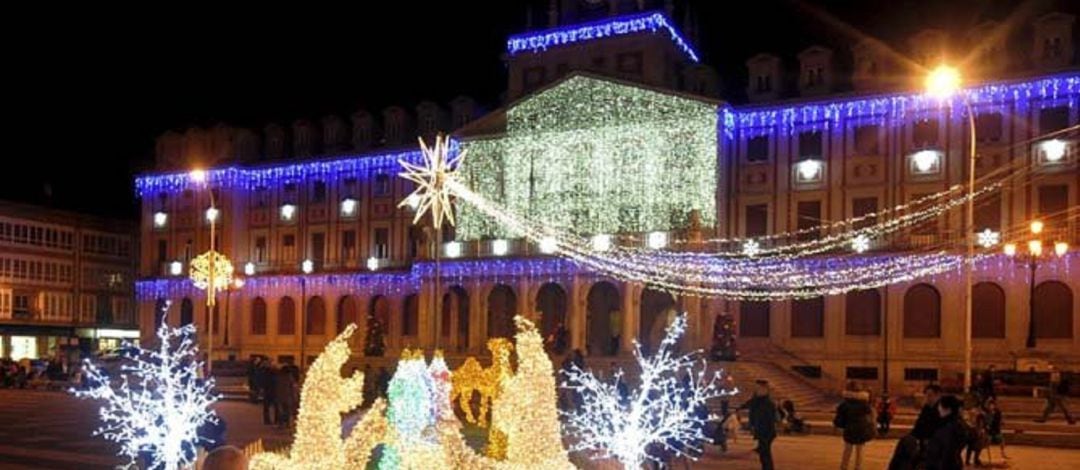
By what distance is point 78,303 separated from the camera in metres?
76.8

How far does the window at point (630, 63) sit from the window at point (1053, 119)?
1725 centimetres

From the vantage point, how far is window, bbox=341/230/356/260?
206ft

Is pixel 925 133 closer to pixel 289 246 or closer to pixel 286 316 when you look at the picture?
pixel 289 246

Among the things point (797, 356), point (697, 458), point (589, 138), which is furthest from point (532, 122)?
point (697, 458)

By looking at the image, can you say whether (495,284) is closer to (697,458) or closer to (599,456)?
(697,458)

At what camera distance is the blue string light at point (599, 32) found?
170 ft

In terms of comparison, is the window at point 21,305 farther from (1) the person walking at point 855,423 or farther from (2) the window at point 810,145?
(1) the person walking at point 855,423

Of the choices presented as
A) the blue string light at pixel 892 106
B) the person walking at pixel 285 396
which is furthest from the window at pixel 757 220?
the person walking at pixel 285 396

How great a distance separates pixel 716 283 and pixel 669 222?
3.67m

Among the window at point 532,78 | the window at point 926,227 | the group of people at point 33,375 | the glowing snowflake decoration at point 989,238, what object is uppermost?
the window at point 532,78

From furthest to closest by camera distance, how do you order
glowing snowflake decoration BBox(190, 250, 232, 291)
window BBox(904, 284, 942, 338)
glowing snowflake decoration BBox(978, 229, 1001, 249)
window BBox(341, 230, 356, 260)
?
window BBox(341, 230, 356, 260) → window BBox(904, 284, 942, 338) → glowing snowflake decoration BBox(978, 229, 1001, 249) → glowing snowflake decoration BBox(190, 250, 232, 291)

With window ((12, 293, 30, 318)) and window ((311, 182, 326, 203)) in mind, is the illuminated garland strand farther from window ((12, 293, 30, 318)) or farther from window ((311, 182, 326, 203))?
window ((12, 293, 30, 318))

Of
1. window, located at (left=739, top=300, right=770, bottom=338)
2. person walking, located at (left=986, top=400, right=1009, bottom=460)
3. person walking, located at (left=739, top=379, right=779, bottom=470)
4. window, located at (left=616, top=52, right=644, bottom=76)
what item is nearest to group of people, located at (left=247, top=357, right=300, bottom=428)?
person walking, located at (left=739, top=379, right=779, bottom=470)

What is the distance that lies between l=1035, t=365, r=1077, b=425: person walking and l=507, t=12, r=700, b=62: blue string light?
23.0m
